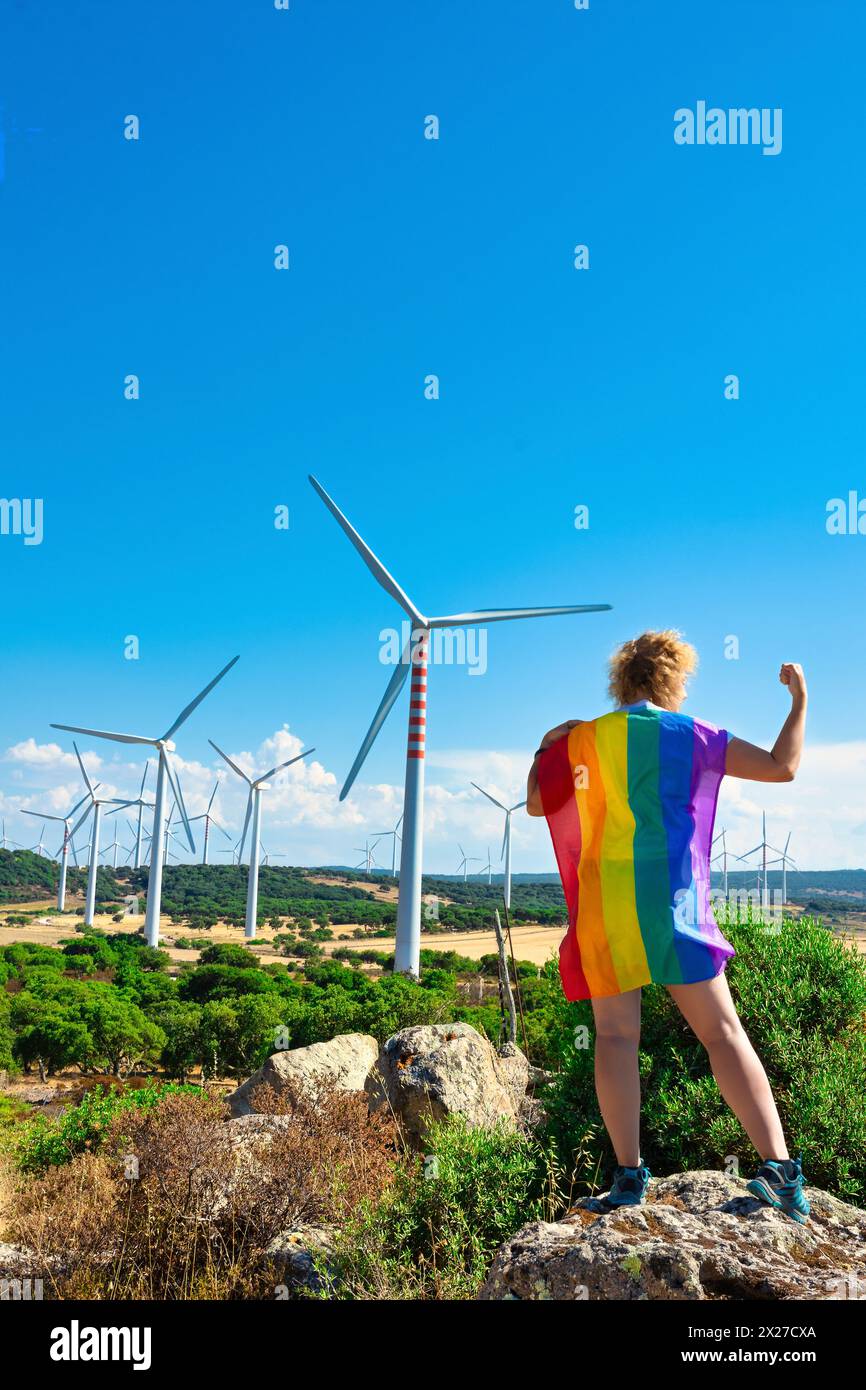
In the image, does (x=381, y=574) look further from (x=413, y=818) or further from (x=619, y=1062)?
(x=619, y=1062)

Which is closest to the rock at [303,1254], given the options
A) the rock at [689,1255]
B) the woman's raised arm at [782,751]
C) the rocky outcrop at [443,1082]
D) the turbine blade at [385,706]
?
the rock at [689,1255]

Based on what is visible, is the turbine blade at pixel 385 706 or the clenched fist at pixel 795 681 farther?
the turbine blade at pixel 385 706

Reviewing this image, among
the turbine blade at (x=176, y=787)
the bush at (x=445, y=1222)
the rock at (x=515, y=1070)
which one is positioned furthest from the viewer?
the turbine blade at (x=176, y=787)

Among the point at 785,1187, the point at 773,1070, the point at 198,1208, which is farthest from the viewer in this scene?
the point at 198,1208

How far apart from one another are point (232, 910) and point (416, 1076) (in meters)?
109

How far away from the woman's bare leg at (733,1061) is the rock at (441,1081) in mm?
4437

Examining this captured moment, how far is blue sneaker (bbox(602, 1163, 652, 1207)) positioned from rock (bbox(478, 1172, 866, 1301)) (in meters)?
0.09

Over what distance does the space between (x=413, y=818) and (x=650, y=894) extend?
3362 cm

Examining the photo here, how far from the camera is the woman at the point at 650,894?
4293 millimetres

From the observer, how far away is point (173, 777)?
66.1m

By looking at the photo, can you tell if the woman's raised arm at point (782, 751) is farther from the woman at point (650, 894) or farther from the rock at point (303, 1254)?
the rock at point (303, 1254)

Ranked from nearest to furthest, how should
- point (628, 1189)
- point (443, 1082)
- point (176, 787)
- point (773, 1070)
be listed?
point (628, 1189), point (773, 1070), point (443, 1082), point (176, 787)

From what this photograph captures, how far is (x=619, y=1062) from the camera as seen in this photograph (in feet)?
14.7

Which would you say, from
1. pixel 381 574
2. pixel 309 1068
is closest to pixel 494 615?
pixel 381 574
